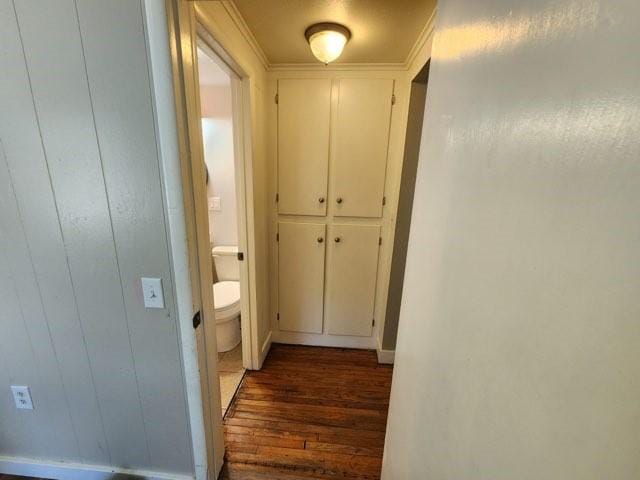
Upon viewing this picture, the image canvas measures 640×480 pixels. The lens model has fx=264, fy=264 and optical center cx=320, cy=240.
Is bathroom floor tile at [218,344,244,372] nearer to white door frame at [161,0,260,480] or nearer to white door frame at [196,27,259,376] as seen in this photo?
white door frame at [196,27,259,376]

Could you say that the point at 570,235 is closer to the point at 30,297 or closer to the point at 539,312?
the point at 539,312

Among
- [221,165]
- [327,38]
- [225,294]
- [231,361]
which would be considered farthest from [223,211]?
[327,38]

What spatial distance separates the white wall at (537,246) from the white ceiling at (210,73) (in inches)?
70.2

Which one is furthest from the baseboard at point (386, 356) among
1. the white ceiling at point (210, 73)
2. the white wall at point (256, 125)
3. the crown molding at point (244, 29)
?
the white ceiling at point (210, 73)

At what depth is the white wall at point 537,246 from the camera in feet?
0.91

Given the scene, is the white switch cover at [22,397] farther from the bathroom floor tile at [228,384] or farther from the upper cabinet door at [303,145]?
the upper cabinet door at [303,145]

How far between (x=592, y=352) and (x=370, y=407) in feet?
5.56

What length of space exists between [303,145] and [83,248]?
4.52 feet

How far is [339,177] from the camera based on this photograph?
1925 millimetres

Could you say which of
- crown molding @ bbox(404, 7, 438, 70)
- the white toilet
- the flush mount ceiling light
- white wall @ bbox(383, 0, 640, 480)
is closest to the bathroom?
the white toilet

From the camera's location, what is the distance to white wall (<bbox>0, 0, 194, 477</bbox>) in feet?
2.62

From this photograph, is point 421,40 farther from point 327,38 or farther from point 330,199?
point 330,199

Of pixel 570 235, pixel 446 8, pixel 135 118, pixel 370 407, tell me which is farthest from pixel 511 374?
pixel 370 407

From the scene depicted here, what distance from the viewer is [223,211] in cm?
Result: 261
